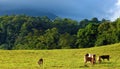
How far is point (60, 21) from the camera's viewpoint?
181 meters

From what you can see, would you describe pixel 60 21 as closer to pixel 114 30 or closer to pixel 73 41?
pixel 73 41

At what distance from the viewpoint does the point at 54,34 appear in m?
128

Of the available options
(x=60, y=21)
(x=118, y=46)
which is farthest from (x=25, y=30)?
(x=118, y=46)

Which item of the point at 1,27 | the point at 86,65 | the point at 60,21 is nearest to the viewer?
the point at 86,65

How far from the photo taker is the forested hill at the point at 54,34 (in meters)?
107

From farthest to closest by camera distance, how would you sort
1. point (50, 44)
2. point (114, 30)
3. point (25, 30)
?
point (25, 30) < point (50, 44) < point (114, 30)

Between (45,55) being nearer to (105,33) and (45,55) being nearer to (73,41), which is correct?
(105,33)

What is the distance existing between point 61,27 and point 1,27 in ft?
90.6

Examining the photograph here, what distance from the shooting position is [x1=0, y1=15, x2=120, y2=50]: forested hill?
107 metres

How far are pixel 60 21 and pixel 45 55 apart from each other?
13539cm

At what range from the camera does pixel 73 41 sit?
119 m

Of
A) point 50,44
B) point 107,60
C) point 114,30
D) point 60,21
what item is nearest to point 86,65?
point 107,60

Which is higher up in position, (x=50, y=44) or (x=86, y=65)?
(x=86, y=65)

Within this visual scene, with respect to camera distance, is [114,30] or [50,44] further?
[50,44]
